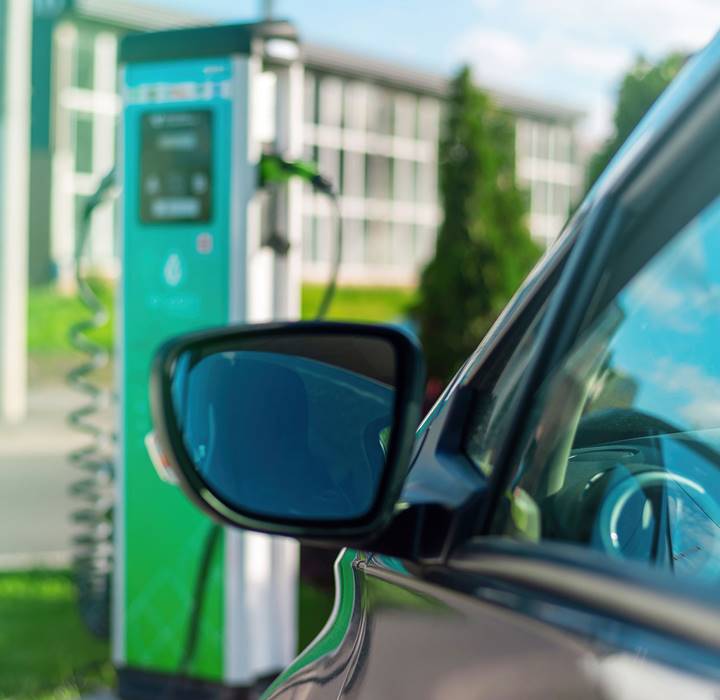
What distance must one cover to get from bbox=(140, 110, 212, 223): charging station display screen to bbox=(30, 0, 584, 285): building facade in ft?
42.4

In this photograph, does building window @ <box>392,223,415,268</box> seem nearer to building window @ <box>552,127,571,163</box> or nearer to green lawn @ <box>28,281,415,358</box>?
green lawn @ <box>28,281,415,358</box>

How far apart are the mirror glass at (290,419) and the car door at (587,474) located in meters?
0.07

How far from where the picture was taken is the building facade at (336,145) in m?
21.7

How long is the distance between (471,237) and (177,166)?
20.8 feet

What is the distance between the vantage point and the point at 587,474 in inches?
44.8

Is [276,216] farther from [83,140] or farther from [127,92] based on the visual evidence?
[83,140]

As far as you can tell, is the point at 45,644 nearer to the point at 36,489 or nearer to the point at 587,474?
the point at 587,474

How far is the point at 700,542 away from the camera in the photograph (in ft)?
3.73

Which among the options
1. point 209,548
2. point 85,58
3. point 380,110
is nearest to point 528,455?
point 209,548

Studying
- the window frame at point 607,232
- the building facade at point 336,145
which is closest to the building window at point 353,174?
the building facade at point 336,145

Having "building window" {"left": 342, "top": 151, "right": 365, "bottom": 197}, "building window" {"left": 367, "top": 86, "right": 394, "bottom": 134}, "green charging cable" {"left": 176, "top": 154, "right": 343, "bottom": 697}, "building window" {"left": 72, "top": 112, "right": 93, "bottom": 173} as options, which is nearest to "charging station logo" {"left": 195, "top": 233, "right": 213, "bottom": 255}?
"green charging cable" {"left": 176, "top": 154, "right": 343, "bottom": 697}

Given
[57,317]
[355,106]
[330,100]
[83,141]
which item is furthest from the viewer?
[355,106]

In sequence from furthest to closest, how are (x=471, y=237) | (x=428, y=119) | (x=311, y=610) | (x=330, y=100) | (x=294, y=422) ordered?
1. (x=428, y=119)
2. (x=330, y=100)
3. (x=471, y=237)
4. (x=311, y=610)
5. (x=294, y=422)

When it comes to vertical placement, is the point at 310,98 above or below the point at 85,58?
below
